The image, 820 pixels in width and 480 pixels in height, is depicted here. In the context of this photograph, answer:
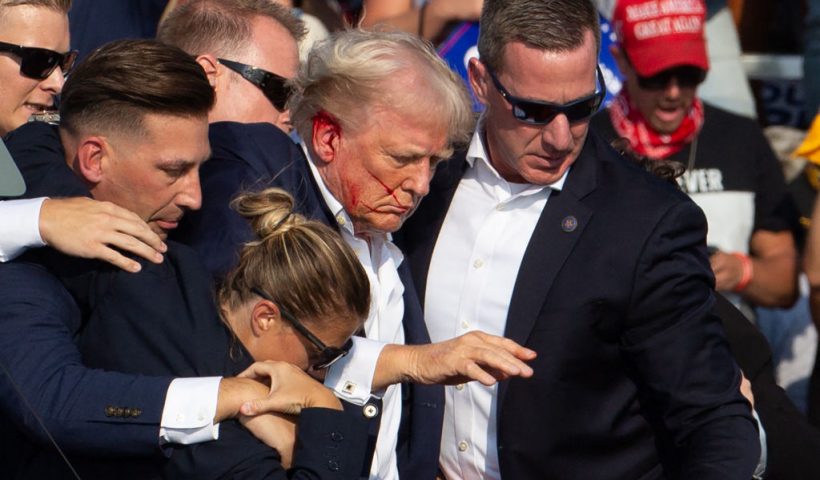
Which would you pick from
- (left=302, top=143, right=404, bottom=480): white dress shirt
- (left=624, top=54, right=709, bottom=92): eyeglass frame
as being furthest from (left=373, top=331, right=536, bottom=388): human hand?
(left=624, top=54, right=709, bottom=92): eyeglass frame

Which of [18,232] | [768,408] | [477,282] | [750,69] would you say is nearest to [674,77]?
[768,408]

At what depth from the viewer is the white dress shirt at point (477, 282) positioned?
11.9ft

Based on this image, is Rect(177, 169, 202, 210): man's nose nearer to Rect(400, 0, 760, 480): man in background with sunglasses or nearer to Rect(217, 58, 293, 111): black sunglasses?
Rect(217, 58, 293, 111): black sunglasses

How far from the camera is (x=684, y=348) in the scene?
3.41 metres

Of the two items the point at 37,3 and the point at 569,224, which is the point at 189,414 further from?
the point at 37,3

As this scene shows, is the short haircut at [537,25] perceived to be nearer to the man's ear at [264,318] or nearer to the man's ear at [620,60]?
the man's ear at [264,318]

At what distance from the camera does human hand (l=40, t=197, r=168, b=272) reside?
2803 mm

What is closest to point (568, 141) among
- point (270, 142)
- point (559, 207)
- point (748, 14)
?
point (559, 207)

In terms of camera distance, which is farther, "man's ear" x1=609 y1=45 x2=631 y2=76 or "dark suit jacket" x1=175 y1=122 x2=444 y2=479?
"man's ear" x1=609 y1=45 x2=631 y2=76

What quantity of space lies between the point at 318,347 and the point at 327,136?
2.35 ft

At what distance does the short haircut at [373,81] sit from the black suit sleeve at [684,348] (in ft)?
1.91

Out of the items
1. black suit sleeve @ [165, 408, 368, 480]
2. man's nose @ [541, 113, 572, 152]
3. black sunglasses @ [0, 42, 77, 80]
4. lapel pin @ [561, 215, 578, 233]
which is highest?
man's nose @ [541, 113, 572, 152]

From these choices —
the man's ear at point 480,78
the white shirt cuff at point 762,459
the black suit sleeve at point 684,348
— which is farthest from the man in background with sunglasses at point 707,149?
the black suit sleeve at point 684,348

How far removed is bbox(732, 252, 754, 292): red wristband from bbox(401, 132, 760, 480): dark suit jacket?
1.69 metres
